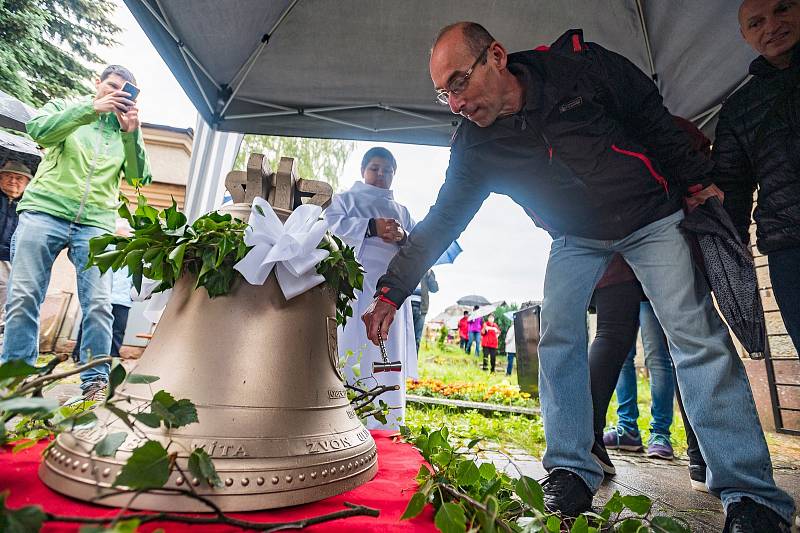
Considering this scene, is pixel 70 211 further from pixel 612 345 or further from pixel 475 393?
pixel 475 393

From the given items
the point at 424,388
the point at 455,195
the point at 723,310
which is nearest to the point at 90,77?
the point at 424,388

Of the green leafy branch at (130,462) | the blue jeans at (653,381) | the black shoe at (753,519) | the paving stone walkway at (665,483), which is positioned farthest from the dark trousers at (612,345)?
the green leafy branch at (130,462)

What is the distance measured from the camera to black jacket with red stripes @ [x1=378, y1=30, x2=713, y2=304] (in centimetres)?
160

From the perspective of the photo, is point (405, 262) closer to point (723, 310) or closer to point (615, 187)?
point (615, 187)

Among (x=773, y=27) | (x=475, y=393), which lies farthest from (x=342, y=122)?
(x=475, y=393)

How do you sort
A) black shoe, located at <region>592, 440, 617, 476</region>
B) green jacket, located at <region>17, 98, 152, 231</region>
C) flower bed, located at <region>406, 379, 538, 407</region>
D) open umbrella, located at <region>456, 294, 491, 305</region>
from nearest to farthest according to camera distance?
1. black shoe, located at <region>592, 440, 617, 476</region>
2. green jacket, located at <region>17, 98, 152, 231</region>
3. flower bed, located at <region>406, 379, 538, 407</region>
4. open umbrella, located at <region>456, 294, 491, 305</region>

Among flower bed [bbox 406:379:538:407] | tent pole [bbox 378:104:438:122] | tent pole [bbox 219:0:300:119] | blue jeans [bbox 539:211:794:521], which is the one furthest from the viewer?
flower bed [bbox 406:379:538:407]

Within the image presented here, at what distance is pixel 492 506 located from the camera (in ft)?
2.35

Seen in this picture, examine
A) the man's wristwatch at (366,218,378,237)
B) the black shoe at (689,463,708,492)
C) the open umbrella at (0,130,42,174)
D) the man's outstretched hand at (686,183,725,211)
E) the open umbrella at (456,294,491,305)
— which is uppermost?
the open umbrella at (456,294,491,305)

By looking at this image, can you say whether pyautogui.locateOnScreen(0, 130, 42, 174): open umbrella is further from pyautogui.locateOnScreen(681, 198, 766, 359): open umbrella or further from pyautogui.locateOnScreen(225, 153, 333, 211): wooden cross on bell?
pyautogui.locateOnScreen(681, 198, 766, 359): open umbrella

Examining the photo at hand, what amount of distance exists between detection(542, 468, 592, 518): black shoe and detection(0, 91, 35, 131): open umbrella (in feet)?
24.3

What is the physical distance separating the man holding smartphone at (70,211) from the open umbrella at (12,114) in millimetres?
4407

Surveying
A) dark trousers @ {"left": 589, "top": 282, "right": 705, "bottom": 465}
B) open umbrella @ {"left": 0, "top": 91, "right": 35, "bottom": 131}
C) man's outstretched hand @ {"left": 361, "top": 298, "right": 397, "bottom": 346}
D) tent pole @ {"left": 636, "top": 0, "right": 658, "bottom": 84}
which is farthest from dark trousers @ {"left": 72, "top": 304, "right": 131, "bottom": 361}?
tent pole @ {"left": 636, "top": 0, "right": 658, "bottom": 84}

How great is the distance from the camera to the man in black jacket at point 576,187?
1523 mm
